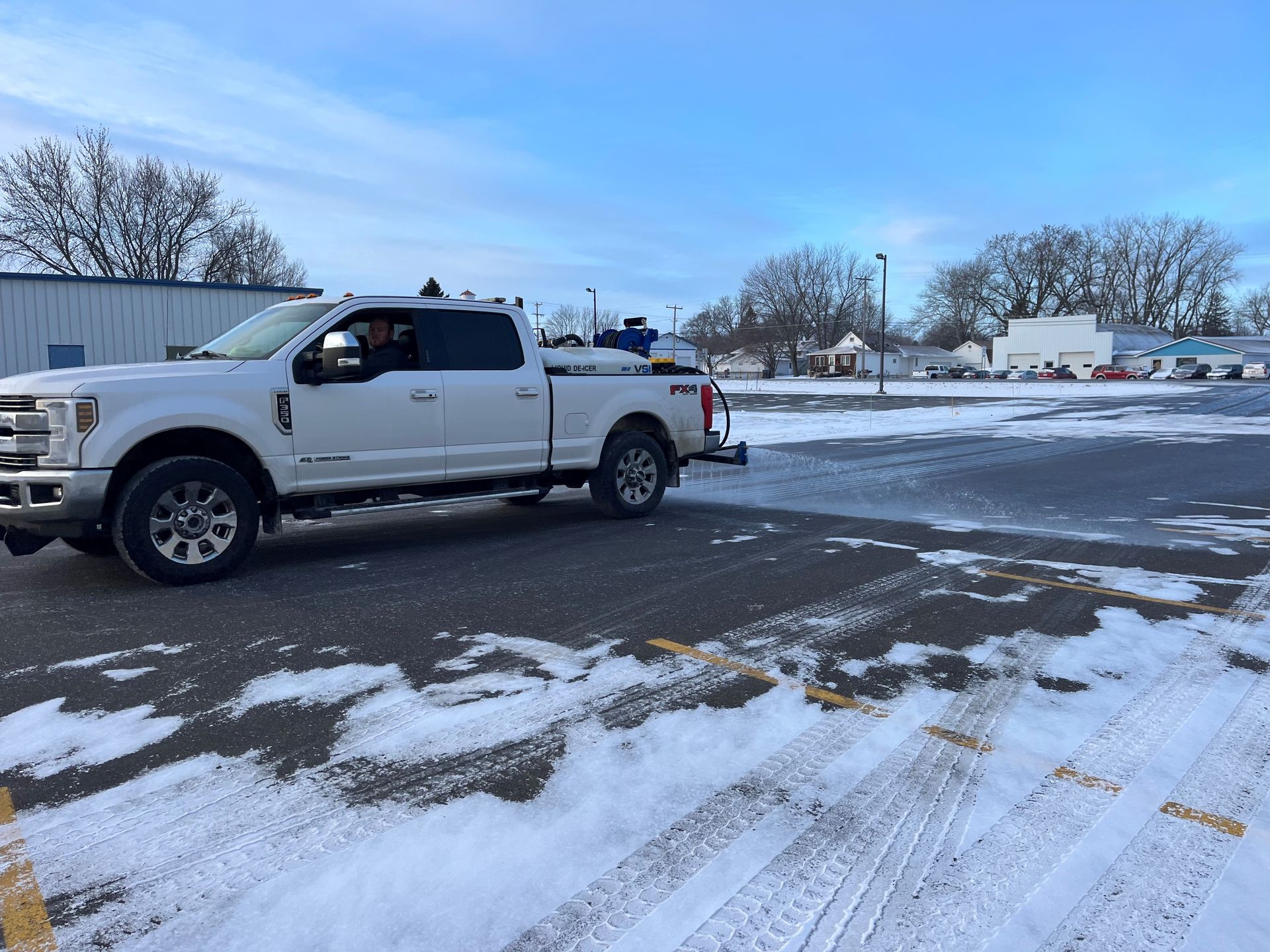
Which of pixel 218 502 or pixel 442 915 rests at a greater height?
pixel 218 502

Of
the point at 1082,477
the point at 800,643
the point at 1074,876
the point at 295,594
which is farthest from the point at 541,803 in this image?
the point at 1082,477

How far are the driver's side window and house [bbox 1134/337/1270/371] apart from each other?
9767 cm

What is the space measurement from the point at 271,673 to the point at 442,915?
7.33ft

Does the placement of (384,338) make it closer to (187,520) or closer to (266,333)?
(266,333)

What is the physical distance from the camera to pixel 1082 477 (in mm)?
12023

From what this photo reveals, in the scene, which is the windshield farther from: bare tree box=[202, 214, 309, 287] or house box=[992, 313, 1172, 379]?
house box=[992, 313, 1172, 379]

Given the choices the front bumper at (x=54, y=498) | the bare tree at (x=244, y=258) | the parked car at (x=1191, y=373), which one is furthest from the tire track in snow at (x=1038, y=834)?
the parked car at (x=1191, y=373)

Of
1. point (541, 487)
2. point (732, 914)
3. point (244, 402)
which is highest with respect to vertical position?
point (244, 402)

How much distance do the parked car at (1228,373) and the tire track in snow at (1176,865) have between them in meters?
85.9

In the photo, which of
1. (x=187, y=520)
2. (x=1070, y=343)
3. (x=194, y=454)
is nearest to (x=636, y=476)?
(x=194, y=454)

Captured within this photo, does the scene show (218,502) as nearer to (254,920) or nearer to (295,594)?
(295,594)

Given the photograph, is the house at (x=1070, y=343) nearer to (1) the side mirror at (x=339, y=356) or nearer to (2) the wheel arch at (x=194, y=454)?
(1) the side mirror at (x=339, y=356)

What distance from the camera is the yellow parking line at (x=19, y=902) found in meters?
2.28

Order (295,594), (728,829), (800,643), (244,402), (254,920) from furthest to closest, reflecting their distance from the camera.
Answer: (244,402) → (295,594) → (800,643) → (728,829) → (254,920)
